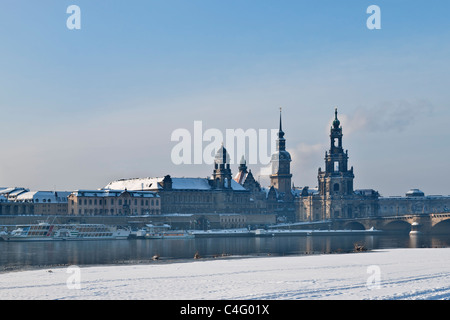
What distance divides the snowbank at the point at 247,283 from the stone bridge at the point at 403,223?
112m

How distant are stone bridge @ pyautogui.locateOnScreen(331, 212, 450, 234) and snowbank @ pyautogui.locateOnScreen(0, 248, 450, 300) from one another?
111940mm

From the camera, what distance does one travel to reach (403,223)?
167 metres

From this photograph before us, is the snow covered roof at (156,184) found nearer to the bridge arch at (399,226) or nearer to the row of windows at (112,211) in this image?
the row of windows at (112,211)

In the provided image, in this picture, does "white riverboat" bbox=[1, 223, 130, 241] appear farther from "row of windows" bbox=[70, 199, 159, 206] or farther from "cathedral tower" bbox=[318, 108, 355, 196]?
"cathedral tower" bbox=[318, 108, 355, 196]

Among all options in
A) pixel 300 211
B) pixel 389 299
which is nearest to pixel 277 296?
pixel 389 299

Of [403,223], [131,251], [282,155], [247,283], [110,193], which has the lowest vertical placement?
[403,223]

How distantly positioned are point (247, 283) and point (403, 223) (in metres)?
143

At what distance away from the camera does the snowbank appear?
88.3 ft

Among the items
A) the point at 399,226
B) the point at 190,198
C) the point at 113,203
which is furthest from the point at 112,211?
the point at 399,226

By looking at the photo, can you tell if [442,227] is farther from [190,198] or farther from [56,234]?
[56,234]

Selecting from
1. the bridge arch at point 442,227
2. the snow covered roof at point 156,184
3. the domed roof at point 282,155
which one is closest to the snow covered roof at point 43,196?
the snow covered roof at point 156,184

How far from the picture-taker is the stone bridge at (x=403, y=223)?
148 meters

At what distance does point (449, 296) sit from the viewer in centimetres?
2620
